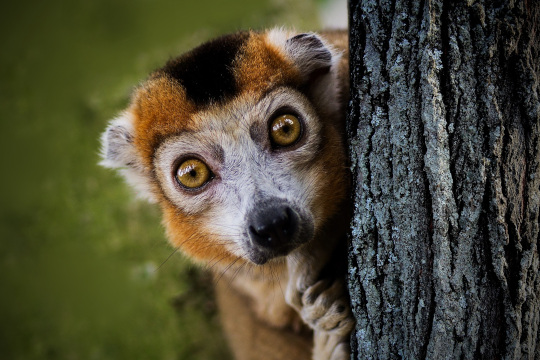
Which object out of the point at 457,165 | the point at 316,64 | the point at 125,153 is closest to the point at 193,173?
the point at 125,153

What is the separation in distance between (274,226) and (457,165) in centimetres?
96

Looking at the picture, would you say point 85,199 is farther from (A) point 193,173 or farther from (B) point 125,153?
(A) point 193,173

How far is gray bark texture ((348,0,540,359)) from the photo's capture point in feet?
6.21

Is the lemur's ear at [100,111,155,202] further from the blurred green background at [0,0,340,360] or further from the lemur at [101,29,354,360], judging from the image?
the blurred green background at [0,0,340,360]

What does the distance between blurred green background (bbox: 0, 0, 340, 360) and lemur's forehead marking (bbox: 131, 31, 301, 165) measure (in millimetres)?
3297

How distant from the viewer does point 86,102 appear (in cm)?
729

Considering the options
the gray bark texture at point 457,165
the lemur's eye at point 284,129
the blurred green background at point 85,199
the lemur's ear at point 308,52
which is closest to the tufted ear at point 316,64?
the lemur's ear at point 308,52

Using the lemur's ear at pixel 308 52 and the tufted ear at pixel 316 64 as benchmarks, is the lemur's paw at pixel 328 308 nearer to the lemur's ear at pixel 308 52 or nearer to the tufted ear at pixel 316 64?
the tufted ear at pixel 316 64

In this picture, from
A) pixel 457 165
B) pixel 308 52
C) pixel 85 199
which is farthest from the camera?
pixel 85 199

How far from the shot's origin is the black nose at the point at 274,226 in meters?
2.40

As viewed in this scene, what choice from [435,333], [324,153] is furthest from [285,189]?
[435,333]

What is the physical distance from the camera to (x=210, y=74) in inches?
111

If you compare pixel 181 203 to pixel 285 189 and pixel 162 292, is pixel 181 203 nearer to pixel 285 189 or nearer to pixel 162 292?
pixel 285 189

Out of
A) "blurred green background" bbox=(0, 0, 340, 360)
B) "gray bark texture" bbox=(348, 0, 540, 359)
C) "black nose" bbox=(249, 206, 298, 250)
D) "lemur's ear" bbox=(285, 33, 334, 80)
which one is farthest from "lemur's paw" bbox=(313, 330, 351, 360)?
"blurred green background" bbox=(0, 0, 340, 360)
